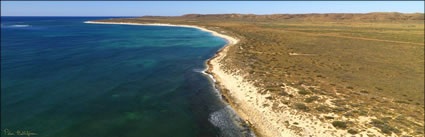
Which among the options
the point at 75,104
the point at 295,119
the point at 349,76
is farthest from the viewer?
the point at 349,76

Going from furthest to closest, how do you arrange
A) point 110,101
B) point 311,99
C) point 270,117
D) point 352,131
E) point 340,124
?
point 110,101 → point 311,99 → point 270,117 → point 340,124 → point 352,131

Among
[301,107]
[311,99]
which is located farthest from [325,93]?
[301,107]

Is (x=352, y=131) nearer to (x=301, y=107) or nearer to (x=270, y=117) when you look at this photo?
(x=301, y=107)

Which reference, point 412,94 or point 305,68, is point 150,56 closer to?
point 305,68

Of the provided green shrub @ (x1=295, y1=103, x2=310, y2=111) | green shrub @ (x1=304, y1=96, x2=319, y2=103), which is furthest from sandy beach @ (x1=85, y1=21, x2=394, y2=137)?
green shrub @ (x1=304, y1=96, x2=319, y2=103)

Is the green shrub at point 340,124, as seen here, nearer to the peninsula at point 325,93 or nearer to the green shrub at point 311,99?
the peninsula at point 325,93

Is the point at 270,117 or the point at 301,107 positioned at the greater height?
the point at 301,107

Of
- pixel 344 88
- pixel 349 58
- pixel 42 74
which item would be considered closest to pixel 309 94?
pixel 344 88

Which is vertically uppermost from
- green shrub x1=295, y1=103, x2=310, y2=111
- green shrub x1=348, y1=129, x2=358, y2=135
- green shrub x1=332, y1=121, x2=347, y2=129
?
green shrub x1=295, y1=103, x2=310, y2=111

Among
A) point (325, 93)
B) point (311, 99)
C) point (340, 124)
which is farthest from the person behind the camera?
point (325, 93)

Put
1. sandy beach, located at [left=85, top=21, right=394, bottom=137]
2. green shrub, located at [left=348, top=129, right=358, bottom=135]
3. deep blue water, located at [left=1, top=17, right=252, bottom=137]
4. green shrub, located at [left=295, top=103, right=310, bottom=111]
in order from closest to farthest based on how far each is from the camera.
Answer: green shrub, located at [left=348, top=129, right=358, bottom=135] < sandy beach, located at [left=85, top=21, right=394, bottom=137] < deep blue water, located at [left=1, top=17, right=252, bottom=137] < green shrub, located at [left=295, top=103, right=310, bottom=111]

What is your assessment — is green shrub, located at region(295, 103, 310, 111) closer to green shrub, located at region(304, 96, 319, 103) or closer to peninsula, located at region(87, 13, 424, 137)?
peninsula, located at region(87, 13, 424, 137)
